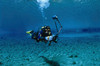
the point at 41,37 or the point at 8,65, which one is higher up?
the point at 41,37

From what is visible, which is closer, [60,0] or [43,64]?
[43,64]

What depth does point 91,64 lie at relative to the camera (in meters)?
7.00

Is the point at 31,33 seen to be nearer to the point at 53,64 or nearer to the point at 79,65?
the point at 53,64

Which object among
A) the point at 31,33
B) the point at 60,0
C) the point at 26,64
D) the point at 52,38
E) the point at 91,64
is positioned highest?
the point at 60,0

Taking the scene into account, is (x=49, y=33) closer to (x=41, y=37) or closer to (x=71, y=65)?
(x=41, y=37)

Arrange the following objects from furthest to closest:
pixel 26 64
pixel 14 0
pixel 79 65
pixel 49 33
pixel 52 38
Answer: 1. pixel 14 0
2. pixel 26 64
3. pixel 79 65
4. pixel 49 33
5. pixel 52 38

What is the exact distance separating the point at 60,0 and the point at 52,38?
35025 millimetres

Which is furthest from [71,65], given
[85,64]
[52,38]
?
[52,38]

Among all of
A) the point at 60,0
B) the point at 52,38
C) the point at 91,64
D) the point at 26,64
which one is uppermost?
the point at 60,0

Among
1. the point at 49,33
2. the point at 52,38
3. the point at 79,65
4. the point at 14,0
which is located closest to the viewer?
the point at 52,38

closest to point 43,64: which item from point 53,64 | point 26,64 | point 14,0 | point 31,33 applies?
point 53,64

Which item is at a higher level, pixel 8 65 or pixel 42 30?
pixel 42 30

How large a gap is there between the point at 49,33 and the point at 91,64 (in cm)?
349

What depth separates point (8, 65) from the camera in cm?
723
